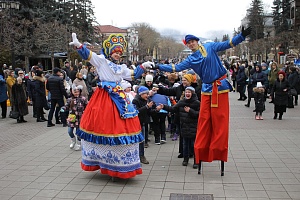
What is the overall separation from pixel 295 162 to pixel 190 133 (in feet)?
6.88

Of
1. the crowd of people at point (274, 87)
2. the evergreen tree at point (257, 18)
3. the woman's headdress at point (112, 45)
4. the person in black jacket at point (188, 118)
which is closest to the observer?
the woman's headdress at point (112, 45)

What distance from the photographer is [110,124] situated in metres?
5.64

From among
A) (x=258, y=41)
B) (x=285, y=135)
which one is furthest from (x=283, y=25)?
(x=285, y=135)

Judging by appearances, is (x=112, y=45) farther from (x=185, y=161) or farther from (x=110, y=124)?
(x=185, y=161)

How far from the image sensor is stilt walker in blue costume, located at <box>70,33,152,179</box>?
566 centimetres

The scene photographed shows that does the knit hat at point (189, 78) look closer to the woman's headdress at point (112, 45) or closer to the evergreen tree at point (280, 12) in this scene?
the woman's headdress at point (112, 45)

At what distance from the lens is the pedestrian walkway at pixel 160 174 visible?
5.45 m

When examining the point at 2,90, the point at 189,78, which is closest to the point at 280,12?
the point at 2,90

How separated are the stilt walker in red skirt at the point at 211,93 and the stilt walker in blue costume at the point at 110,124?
0.80m

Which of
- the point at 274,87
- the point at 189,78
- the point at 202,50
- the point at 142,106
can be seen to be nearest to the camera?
the point at 202,50

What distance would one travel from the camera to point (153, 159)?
7.37 metres

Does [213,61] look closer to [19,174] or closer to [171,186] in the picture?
[171,186]

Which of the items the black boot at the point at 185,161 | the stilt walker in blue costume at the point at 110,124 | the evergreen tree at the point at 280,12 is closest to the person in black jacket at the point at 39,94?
the stilt walker in blue costume at the point at 110,124

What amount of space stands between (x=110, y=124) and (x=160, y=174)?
1.41 metres
